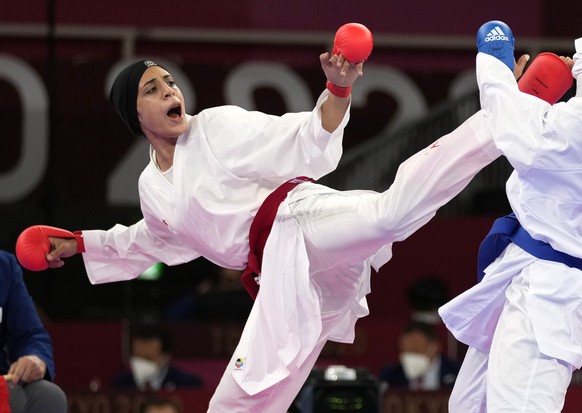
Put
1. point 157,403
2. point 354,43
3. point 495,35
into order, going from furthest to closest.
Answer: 1. point 157,403
2. point 354,43
3. point 495,35

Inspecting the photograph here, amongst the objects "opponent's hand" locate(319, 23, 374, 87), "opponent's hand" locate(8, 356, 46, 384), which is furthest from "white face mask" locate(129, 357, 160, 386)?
"opponent's hand" locate(319, 23, 374, 87)

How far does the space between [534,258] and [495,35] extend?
0.78 metres

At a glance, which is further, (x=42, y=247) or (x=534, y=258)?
(x=42, y=247)

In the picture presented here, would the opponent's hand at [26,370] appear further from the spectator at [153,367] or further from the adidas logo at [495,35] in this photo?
the spectator at [153,367]

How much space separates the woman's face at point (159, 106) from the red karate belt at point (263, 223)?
18.3 inches

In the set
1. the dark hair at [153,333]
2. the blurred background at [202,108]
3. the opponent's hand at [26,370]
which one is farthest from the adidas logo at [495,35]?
the dark hair at [153,333]

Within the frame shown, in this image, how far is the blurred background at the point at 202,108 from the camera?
25.9 ft

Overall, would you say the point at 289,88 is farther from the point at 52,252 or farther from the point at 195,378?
the point at 52,252

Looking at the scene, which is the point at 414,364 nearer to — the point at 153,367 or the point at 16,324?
the point at 153,367

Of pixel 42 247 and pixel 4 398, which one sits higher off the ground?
pixel 42 247

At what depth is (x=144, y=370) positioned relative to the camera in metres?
7.32

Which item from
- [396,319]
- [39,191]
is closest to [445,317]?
[396,319]

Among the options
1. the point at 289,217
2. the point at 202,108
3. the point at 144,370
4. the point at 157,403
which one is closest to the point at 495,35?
the point at 289,217

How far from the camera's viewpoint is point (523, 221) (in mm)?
4133
